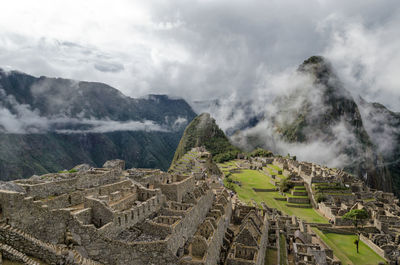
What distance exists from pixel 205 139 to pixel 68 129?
75.6 m

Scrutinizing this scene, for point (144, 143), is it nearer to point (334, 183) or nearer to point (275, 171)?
point (275, 171)

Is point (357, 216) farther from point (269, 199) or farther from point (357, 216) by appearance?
point (269, 199)

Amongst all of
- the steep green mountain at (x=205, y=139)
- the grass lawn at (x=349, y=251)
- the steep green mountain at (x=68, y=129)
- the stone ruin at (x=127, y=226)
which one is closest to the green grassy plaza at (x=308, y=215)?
the grass lawn at (x=349, y=251)

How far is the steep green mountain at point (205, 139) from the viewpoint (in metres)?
125

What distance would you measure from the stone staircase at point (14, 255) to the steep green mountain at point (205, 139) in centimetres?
10605

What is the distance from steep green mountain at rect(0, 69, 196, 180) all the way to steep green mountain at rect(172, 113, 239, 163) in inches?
850

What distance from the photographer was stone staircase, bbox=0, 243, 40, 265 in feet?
35.0

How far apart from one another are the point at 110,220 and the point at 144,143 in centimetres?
15347

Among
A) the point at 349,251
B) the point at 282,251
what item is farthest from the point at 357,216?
the point at 282,251

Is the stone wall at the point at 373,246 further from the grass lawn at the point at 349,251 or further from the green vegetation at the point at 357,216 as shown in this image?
the green vegetation at the point at 357,216

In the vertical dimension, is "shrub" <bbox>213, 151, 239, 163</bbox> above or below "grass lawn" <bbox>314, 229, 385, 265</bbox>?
above

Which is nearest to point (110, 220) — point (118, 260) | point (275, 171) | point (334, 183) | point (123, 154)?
point (118, 260)

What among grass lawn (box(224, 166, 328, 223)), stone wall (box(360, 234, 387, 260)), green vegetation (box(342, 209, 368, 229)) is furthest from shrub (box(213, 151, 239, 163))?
stone wall (box(360, 234, 387, 260))

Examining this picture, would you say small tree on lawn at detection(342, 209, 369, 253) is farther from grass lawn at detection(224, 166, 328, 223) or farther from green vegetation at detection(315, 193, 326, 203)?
green vegetation at detection(315, 193, 326, 203)
